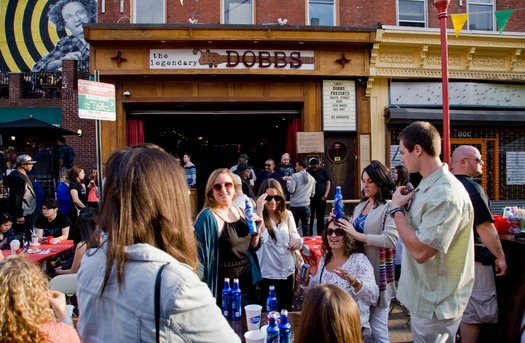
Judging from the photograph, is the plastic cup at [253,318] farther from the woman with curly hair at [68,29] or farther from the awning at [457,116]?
the woman with curly hair at [68,29]

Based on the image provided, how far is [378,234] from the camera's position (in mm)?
4035

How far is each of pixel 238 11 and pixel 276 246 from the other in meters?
10.3

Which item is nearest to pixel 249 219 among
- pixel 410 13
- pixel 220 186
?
pixel 220 186

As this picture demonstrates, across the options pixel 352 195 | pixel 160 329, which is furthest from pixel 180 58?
pixel 160 329

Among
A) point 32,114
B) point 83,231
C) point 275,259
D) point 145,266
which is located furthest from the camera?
point 32,114

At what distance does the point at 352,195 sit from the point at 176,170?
11.8m

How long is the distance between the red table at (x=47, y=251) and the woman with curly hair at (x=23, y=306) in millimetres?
3838

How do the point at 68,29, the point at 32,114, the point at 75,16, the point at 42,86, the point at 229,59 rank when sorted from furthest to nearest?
the point at 68,29, the point at 75,16, the point at 42,86, the point at 32,114, the point at 229,59

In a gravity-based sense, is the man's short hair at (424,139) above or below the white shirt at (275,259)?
above

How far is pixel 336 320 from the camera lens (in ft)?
6.15

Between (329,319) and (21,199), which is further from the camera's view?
(21,199)

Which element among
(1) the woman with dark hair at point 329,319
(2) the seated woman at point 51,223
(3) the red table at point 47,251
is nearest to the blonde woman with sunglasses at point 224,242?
(1) the woman with dark hair at point 329,319

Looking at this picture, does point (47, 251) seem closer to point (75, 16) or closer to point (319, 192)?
point (319, 192)

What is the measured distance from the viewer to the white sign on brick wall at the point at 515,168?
1351cm
